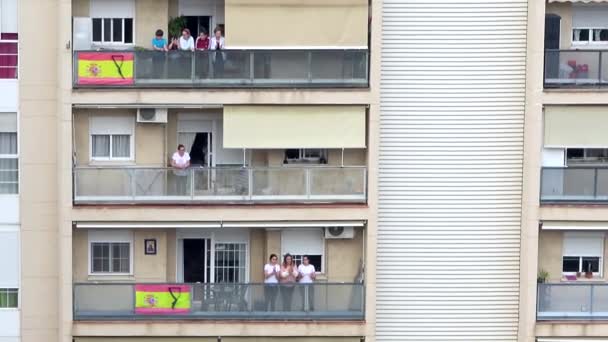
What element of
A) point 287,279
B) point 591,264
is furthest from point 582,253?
point 287,279

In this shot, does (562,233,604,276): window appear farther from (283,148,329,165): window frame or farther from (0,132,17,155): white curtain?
(0,132,17,155): white curtain

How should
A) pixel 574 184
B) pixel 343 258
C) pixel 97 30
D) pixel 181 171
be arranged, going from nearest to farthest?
pixel 181 171 < pixel 574 184 < pixel 97 30 < pixel 343 258

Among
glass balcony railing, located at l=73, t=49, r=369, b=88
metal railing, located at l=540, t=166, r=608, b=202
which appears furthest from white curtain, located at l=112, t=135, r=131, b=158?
metal railing, located at l=540, t=166, r=608, b=202

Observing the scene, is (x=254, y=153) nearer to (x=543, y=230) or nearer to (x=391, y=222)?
(x=391, y=222)

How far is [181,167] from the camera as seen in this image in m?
30.4

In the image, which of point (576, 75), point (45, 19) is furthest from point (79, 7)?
point (576, 75)

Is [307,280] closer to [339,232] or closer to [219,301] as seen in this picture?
[339,232]

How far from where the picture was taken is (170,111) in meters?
30.7

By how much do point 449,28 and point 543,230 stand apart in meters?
4.86

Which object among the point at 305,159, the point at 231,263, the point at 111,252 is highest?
the point at 305,159

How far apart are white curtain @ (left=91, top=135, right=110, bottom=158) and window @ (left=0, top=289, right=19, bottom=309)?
345 cm

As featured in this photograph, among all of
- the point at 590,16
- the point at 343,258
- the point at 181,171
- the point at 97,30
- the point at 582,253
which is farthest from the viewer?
the point at 582,253

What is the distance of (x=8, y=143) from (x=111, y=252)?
3247 mm

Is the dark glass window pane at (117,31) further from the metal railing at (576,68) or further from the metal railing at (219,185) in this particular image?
the metal railing at (576,68)
